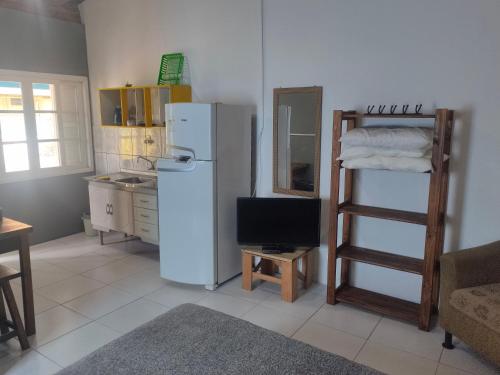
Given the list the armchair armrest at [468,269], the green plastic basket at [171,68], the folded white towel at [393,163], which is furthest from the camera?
the green plastic basket at [171,68]

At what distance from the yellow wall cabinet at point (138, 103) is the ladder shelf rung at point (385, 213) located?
1986 millimetres

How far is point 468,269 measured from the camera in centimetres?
239

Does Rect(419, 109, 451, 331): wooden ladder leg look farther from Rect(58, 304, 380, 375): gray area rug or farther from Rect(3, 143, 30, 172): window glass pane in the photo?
Rect(3, 143, 30, 172): window glass pane

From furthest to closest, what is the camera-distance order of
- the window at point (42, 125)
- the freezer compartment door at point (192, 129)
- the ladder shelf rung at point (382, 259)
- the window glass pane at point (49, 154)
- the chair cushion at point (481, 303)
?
the window glass pane at point (49, 154)
the window at point (42, 125)
the freezer compartment door at point (192, 129)
the ladder shelf rung at point (382, 259)
the chair cushion at point (481, 303)

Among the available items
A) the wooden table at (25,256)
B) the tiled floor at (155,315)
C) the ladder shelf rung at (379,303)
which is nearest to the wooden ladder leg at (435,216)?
the ladder shelf rung at (379,303)

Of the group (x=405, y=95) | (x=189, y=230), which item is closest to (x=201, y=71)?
(x=189, y=230)

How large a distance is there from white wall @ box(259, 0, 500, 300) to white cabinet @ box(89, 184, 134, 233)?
72.2 inches

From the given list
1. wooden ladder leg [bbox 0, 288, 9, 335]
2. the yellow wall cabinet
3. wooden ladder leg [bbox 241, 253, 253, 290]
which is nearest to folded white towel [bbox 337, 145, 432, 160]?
wooden ladder leg [bbox 241, 253, 253, 290]

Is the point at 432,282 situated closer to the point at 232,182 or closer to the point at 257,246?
the point at 257,246

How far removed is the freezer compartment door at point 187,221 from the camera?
3.17 meters

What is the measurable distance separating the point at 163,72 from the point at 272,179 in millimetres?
1622

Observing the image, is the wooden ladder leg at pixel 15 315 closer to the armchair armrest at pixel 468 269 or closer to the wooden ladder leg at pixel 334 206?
the wooden ladder leg at pixel 334 206

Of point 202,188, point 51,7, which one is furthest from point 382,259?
point 51,7

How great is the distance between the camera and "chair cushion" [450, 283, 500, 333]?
211cm
